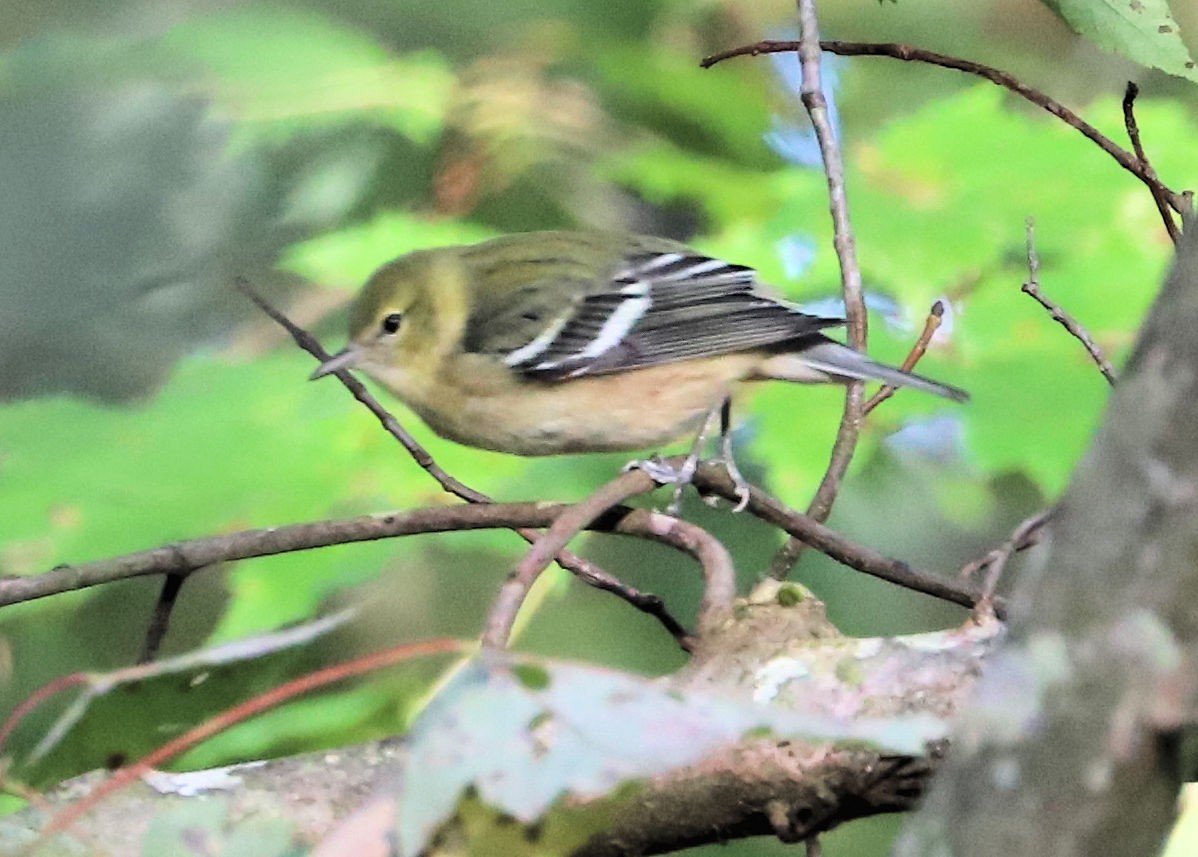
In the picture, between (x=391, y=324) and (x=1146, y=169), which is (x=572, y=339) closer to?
(x=391, y=324)

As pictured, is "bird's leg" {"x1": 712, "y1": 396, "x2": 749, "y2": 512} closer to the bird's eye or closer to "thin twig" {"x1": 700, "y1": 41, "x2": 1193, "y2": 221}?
"thin twig" {"x1": 700, "y1": 41, "x2": 1193, "y2": 221}

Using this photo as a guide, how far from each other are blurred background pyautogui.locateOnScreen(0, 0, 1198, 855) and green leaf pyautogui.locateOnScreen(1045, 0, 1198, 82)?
1078 millimetres

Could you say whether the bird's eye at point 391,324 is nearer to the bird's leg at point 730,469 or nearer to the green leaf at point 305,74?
the green leaf at point 305,74

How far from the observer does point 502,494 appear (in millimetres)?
2615

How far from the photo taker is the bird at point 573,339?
2.61m

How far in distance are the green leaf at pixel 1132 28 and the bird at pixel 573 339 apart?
1101mm

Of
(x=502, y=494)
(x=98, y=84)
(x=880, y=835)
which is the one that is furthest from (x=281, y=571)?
(x=98, y=84)

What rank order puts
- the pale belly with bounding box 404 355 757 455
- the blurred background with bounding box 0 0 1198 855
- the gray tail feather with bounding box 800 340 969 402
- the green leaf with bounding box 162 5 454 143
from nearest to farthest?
the gray tail feather with bounding box 800 340 969 402, the blurred background with bounding box 0 0 1198 855, the pale belly with bounding box 404 355 757 455, the green leaf with bounding box 162 5 454 143

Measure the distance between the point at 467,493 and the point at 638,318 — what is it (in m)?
1.09

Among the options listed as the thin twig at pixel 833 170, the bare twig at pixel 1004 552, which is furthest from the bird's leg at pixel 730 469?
the bare twig at pixel 1004 552

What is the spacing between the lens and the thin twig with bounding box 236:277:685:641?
5.06ft

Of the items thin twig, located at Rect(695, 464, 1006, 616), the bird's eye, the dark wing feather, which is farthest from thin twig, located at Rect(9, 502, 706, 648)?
the bird's eye

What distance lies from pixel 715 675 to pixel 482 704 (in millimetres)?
559

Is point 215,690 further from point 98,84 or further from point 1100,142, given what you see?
point 98,84
